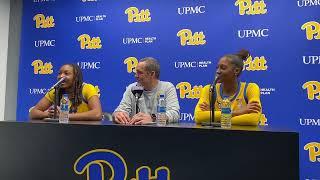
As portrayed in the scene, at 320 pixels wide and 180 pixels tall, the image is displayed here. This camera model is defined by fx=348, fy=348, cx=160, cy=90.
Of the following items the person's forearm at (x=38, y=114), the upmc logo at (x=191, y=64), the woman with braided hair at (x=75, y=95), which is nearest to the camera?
the person's forearm at (x=38, y=114)

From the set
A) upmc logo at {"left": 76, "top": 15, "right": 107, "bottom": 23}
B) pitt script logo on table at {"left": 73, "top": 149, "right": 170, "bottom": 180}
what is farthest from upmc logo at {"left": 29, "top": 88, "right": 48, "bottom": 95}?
pitt script logo on table at {"left": 73, "top": 149, "right": 170, "bottom": 180}

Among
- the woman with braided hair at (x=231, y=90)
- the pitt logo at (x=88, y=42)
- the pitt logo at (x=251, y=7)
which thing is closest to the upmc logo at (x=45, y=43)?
the pitt logo at (x=88, y=42)

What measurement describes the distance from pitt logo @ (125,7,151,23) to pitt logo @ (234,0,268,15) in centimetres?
103

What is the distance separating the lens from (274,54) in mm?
3604

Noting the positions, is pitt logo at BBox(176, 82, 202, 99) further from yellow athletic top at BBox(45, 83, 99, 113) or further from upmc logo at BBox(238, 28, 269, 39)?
yellow athletic top at BBox(45, 83, 99, 113)

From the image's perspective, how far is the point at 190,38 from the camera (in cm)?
392

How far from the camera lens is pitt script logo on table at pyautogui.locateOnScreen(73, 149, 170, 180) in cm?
163

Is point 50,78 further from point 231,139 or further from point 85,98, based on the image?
point 231,139

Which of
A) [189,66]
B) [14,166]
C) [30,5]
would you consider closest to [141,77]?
[14,166]

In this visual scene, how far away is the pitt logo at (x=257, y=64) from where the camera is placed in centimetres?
363

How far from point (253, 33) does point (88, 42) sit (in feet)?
6.49

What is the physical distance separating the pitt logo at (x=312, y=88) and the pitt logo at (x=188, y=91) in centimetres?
109

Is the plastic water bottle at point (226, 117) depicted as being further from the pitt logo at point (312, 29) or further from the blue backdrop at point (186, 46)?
the pitt logo at point (312, 29)

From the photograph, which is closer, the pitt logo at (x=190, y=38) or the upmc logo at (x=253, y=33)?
the upmc logo at (x=253, y=33)
